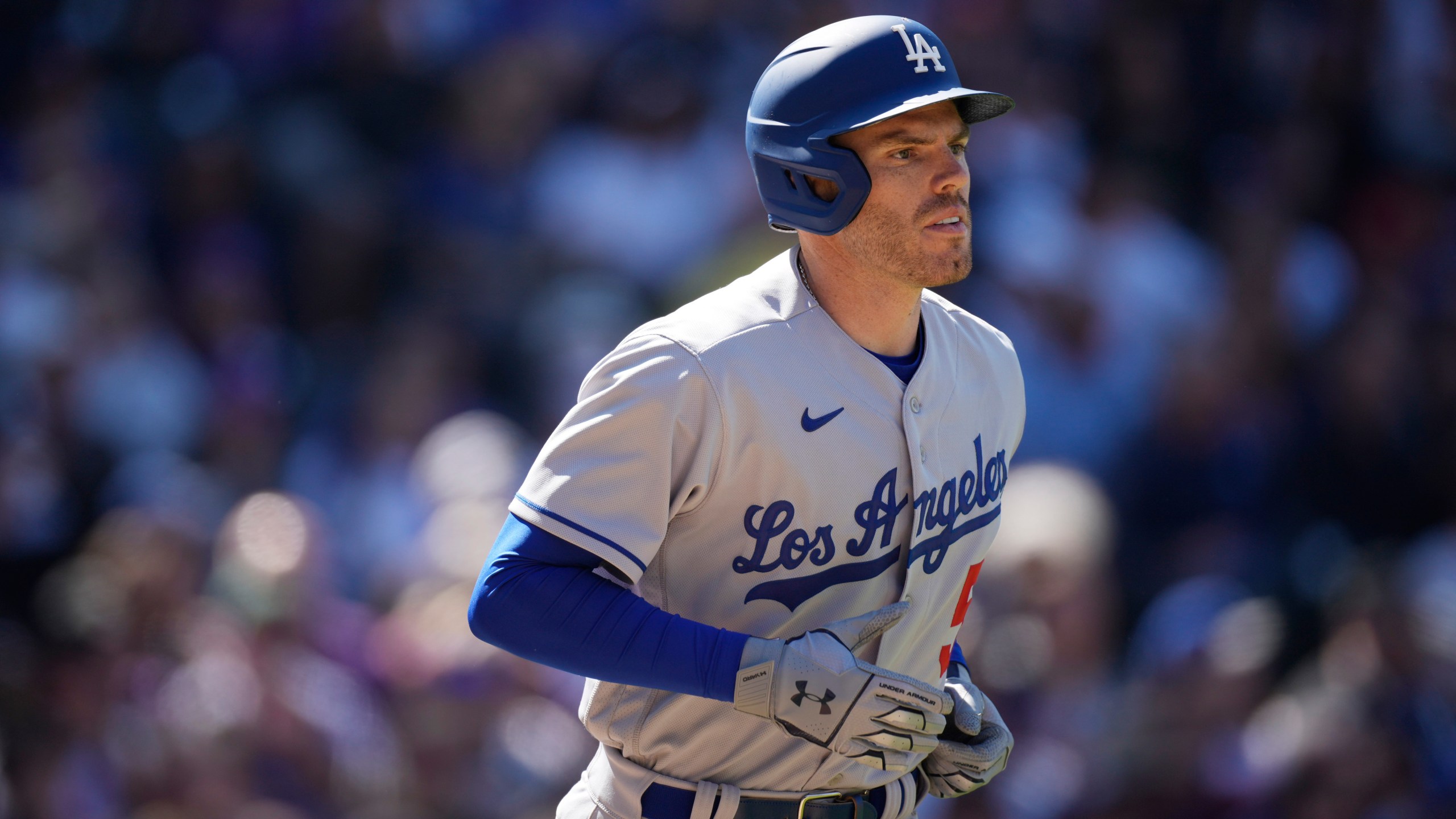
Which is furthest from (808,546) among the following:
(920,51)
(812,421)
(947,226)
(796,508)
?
(920,51)

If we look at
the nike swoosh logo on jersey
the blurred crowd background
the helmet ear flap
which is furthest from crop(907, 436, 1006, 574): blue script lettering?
the blurred crowd background

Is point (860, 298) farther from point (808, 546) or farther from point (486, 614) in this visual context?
point (486, 614)

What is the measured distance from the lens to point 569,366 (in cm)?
620

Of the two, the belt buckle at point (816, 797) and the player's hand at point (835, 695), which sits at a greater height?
the player's hand at point (835, 695)

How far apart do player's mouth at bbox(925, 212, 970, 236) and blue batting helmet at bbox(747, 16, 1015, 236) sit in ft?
0.41

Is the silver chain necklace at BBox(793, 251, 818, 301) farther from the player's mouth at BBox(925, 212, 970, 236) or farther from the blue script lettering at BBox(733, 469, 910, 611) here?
the blue script lettering at BBox(733, 469, 910, 611)

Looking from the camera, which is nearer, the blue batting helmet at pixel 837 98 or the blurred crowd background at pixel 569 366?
the blue batting helmet at pixel 837 98

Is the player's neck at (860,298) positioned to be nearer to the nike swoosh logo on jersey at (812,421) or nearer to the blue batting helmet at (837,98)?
the blue batting helmet at (837,98)

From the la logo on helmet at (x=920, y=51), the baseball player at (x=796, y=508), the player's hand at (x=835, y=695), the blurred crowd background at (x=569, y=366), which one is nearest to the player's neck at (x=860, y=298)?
the baseball player at (x=796, y=508)

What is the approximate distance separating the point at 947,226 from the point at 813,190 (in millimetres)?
245

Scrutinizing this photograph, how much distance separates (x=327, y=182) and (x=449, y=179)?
64 cm

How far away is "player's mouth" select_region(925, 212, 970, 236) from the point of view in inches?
95.9

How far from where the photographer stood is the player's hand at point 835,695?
216cm

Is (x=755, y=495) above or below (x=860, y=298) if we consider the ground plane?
below
